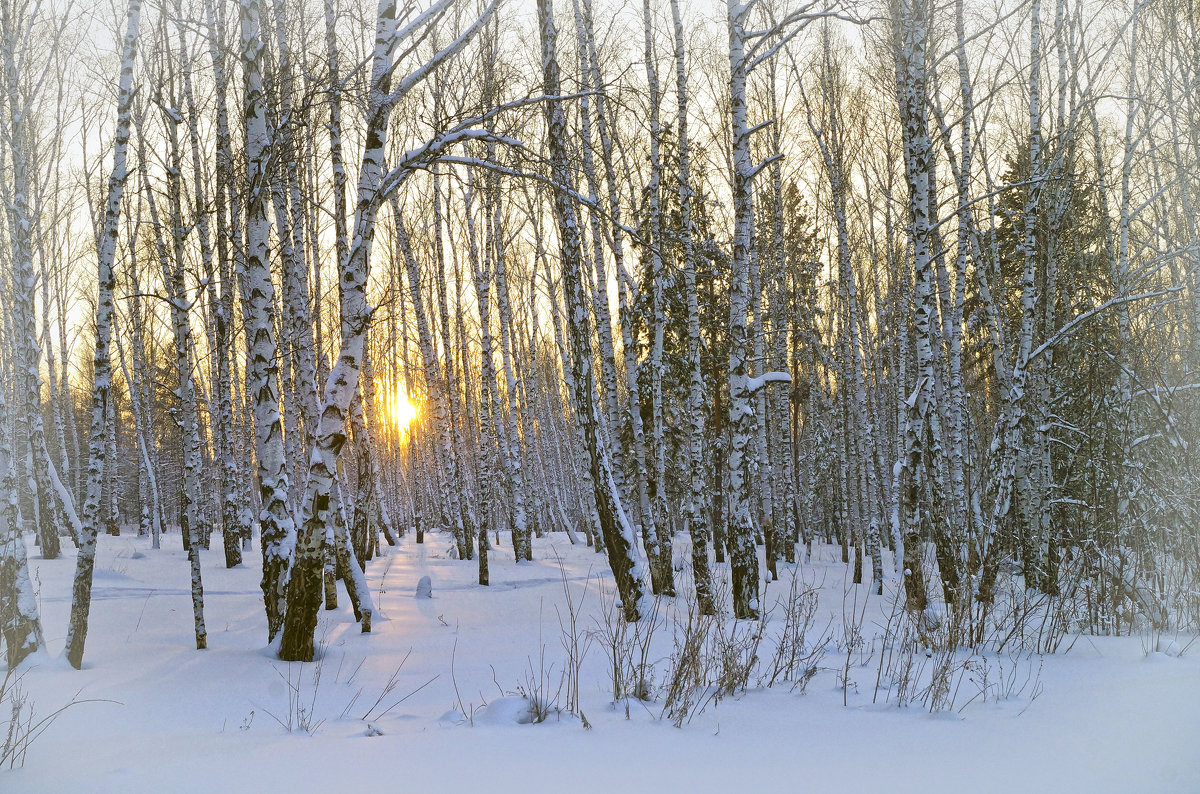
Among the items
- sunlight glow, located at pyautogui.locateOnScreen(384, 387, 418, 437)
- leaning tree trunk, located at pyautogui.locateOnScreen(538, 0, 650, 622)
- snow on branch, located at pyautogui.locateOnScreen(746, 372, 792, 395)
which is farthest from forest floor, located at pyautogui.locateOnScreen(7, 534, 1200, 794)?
sunlight glow, located at pyautogui.locateOnScreen(384, 387, 418, 437)

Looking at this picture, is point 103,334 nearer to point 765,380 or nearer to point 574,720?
point 574,720

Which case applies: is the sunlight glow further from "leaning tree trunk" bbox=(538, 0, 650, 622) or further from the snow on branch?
the snow on branch

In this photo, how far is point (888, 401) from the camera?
71.6 ft

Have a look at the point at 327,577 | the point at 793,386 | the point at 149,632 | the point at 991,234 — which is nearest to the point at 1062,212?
the point at 991,234

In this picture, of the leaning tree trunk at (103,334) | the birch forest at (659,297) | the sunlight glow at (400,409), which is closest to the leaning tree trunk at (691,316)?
the birch forest at (659,297)

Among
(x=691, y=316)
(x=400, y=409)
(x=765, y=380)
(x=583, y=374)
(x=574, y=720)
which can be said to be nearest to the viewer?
(x=574, y=720)

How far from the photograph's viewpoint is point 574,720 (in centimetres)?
445

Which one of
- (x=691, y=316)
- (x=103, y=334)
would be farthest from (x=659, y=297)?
(x=103, y=334)

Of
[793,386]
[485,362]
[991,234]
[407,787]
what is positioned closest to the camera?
[407,787]

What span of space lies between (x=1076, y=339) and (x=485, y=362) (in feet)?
34.0

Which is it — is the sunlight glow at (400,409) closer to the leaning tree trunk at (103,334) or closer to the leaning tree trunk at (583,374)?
the leaning tree trunk at (583,374)

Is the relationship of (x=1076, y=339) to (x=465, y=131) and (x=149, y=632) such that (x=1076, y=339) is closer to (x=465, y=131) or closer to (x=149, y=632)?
(x=465, y=131)

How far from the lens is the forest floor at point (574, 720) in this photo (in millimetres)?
3490

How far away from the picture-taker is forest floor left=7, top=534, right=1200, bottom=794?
349cm
